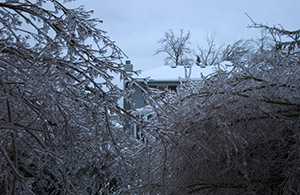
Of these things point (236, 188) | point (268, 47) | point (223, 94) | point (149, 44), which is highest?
point (149, 44)

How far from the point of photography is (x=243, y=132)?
144 centimetres

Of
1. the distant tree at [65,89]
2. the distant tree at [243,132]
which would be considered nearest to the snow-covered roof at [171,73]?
the distant tree at [65,89]

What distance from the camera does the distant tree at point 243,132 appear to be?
1.39 m

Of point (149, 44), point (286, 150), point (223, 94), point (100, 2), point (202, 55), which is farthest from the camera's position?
point (149, 44)

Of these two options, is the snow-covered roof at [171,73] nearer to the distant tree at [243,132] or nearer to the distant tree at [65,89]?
the distant tree at [65,89]

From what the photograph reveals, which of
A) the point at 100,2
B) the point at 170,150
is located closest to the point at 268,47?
the point at 170,150

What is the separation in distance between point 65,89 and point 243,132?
821 mm

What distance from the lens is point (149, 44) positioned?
22.3 m

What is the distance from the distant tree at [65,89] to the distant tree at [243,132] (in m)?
0.37

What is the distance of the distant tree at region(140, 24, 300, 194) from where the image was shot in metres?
1.39

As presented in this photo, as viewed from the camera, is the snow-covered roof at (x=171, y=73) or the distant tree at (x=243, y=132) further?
the snow-covered roof at (x=171, y=73)

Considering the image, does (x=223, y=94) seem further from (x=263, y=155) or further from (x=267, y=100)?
(x=263, y=155)

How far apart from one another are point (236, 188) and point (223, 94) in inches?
16.6

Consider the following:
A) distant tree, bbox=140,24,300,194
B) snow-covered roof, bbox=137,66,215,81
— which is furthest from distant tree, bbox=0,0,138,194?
snow-covered roof, bbox=137,66,215,81
